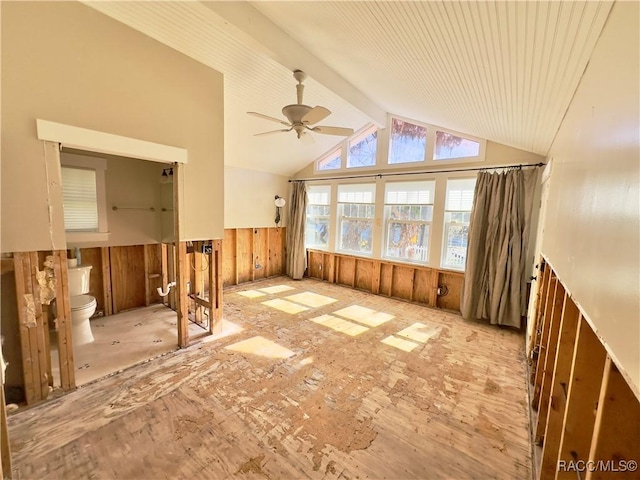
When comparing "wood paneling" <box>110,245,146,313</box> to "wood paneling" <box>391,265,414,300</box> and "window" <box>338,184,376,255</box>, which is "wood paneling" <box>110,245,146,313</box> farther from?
"wood paneling" <box>391,265,414,300</box>

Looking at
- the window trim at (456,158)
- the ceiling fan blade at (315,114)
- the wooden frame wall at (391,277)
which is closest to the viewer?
the ceiling fan blade at (315,114)

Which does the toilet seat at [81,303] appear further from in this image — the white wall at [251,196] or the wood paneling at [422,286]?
the wood paneling at [422,286]

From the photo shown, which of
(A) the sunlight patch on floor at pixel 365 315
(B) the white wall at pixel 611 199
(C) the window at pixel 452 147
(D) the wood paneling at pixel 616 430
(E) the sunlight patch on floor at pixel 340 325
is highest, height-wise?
(C) the window at pixel 452 147

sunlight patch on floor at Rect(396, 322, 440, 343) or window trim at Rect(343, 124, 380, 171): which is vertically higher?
window trim at Rect(343, 124, 380, 171)

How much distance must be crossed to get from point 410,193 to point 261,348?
3.57 meters

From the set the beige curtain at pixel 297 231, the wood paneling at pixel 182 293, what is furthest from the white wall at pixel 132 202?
the beige curtain at pixel 297 231

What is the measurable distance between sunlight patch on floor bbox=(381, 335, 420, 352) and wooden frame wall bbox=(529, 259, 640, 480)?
1.28 m

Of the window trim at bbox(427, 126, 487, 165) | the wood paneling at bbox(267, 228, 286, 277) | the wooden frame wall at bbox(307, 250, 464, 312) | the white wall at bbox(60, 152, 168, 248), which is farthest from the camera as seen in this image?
the wood paneling at bbox(267, 228, 286, 277)

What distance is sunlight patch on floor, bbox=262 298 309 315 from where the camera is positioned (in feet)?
13.9

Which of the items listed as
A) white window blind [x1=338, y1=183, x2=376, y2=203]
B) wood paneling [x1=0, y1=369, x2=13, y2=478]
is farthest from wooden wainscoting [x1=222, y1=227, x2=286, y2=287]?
wood paneling [x1=0, y1=369, x2=13, y2=478]

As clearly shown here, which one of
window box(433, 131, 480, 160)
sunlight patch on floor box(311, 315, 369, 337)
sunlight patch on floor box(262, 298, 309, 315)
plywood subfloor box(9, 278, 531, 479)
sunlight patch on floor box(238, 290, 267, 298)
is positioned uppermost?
window box(433, 131, 480, 160)

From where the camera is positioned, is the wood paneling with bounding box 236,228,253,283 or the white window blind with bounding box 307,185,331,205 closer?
the wood paneling with bounding box 236,228,253,283

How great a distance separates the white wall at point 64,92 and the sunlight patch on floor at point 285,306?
2690 millimetres

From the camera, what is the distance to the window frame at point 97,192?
126 inches
